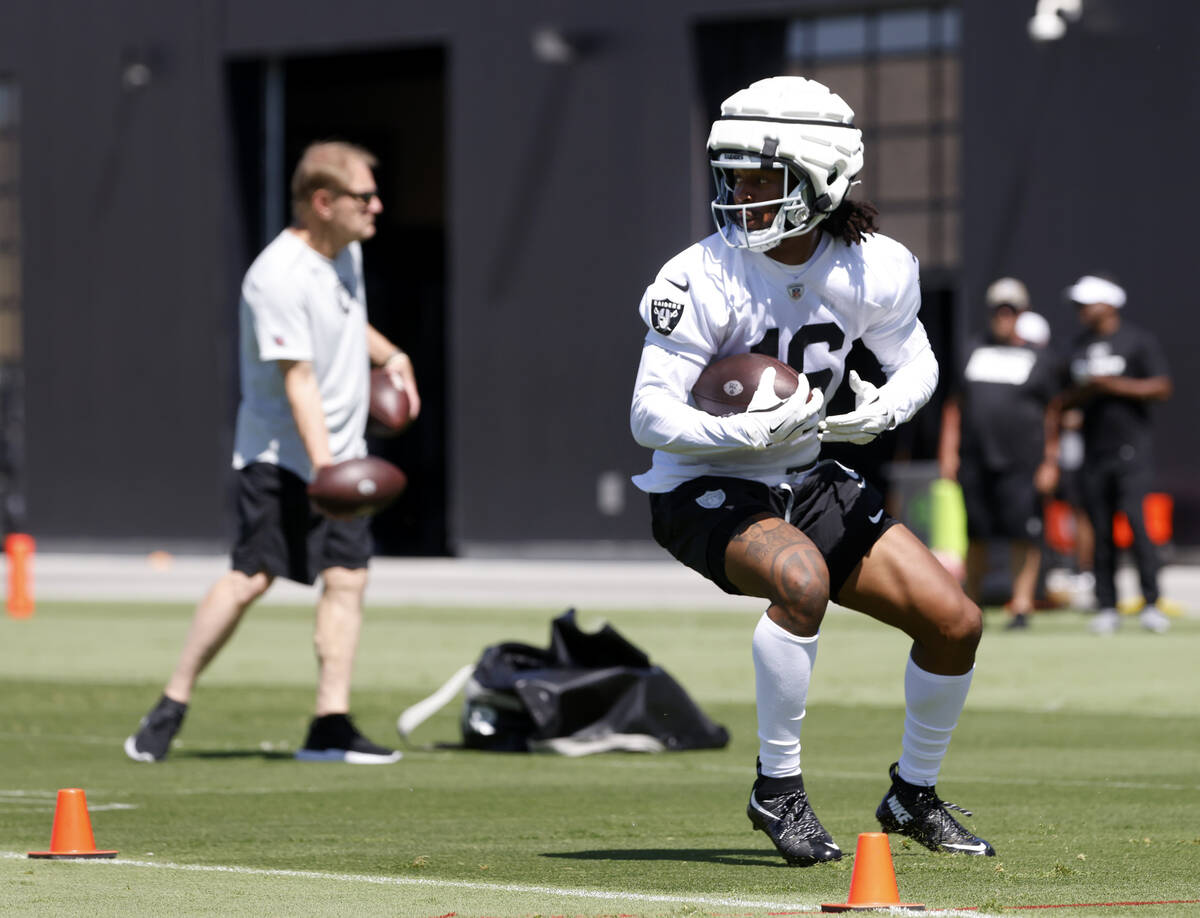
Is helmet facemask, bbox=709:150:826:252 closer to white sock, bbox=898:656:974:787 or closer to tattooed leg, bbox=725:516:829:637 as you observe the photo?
tattooed leg, bbox=725:516:829:637

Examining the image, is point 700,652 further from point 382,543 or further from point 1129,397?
point 382,543

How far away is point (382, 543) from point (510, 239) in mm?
5610

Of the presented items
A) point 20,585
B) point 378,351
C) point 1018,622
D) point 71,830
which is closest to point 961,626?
point 71,830

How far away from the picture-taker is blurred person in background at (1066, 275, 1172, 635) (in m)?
15.4

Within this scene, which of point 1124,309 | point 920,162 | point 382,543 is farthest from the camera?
point 382,543

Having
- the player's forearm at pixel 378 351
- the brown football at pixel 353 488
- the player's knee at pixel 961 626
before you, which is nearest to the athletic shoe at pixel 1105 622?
the player's forearm at pixel 378 351

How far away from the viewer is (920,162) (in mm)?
24812

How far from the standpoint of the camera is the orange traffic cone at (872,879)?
5047mm

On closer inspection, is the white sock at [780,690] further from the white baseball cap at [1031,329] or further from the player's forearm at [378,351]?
the white baseball cap at [1031,329]

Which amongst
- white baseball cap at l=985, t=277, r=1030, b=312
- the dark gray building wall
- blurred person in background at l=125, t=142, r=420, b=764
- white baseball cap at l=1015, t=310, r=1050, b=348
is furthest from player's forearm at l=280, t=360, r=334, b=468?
the dark gray building wall

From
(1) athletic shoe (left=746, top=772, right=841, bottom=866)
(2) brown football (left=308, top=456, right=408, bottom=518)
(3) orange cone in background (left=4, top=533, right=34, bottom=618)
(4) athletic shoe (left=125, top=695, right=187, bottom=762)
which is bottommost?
(3) orange cone in background (left=4, top=533, right=34, bottom=618)

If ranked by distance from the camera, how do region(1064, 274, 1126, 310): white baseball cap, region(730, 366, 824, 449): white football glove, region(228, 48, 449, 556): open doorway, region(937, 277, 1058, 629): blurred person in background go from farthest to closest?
1. region(228, 48, 449, 556): open doorway
2. region(1064, 274, 1126, 310): white baseball cap
3. region(937, 277, 1058, 629): blurred person in background
4. region(730, 366, 824, 449): white football glove

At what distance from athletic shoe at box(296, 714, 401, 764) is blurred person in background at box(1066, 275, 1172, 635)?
7674mm

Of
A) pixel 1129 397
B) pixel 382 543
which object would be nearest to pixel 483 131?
pixel 382 543
